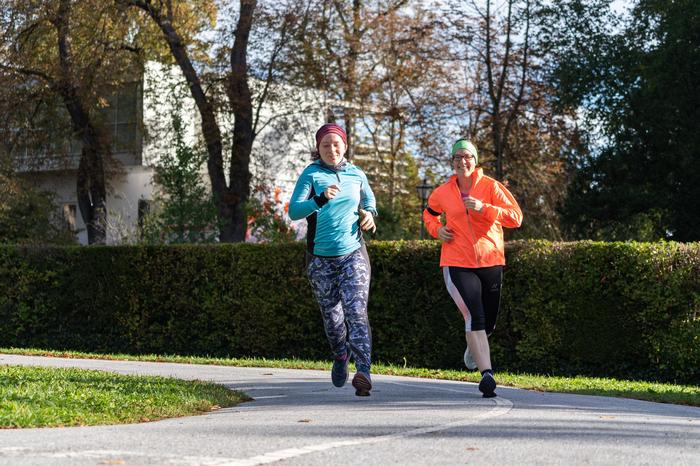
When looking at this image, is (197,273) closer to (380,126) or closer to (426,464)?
(426,464)

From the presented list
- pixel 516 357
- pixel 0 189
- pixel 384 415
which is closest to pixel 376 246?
pixel 516 357

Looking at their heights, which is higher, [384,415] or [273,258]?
[273,258]

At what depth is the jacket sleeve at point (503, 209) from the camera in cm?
969

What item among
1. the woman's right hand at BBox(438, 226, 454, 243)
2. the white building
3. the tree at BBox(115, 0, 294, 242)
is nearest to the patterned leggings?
the woman's right hand at BBox(438, 226, 454, 243)

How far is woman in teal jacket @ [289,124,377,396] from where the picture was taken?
9.27 metres

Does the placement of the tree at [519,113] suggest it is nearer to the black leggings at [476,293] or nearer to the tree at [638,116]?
the tree at [638,116]

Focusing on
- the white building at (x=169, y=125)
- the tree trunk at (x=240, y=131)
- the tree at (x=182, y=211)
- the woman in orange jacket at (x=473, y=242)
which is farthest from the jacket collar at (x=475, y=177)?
the tree trunk at (x=240, y=131)

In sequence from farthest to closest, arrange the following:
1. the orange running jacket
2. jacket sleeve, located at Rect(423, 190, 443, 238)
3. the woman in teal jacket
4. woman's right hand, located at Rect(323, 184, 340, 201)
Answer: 1. jacket sleeve, located at Rect(423, 190, 443, 238)
2. the orange running jacket
3. the woman in teal jacket
4. woman's right hand, located at Rect(323, 184, 340, 201)

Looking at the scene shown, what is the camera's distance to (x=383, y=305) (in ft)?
55.9

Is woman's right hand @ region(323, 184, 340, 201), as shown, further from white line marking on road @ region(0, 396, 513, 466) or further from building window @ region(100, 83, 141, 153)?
building window @ region(100, 83, 141, 153)

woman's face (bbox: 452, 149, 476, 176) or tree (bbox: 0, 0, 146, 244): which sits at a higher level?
tree (bbox: 0, 0, 146, 244)

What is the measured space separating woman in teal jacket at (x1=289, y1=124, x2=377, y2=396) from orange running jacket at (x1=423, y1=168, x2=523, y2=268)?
746 mm

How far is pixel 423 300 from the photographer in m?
16.8

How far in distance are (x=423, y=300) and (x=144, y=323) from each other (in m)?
5.33
